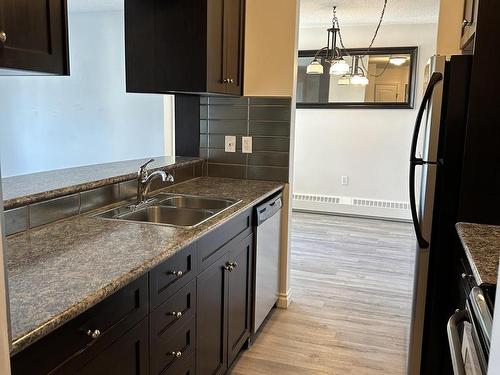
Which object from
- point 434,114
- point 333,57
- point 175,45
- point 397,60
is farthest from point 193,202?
point 397,60

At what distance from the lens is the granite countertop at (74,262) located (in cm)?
106

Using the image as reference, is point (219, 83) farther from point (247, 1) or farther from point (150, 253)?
point (150, 253)

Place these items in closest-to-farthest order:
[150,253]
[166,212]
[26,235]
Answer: [150,253] < [26,235] < [166,212]

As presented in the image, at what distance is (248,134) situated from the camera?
3191mm

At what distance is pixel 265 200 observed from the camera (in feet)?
9.18

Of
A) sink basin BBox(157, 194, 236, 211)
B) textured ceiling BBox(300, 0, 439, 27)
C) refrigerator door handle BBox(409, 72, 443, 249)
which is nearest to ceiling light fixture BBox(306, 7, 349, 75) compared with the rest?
textured ceiling BBox(300, 0, 439, 27)

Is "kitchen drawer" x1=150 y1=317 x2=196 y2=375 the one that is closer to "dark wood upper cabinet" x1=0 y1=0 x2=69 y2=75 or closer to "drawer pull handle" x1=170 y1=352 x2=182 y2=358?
"drawer pull handle" x1=170 y1=352 x2=182 y2=358

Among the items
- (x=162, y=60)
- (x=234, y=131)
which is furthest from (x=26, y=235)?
(x=234, y=131)

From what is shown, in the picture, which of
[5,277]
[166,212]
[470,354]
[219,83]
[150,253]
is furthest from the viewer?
[219,83]

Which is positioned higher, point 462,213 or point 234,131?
point 234,131

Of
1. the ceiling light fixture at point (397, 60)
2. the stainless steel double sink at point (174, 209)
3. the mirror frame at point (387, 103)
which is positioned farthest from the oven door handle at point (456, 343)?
the ceiling light fixture at point (397, 60)

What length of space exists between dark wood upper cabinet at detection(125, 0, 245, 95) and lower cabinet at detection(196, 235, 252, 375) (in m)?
0.98

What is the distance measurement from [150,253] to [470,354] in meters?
1.01

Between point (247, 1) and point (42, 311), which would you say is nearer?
point (42, 311)
